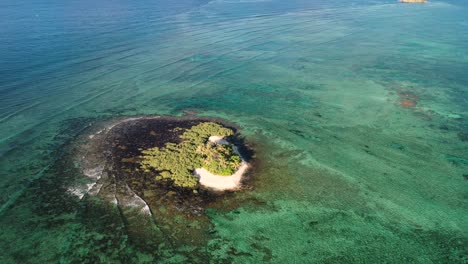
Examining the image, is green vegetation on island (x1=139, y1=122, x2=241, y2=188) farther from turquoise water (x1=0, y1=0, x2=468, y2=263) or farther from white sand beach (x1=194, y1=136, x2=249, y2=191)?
turquoise water (x1=0, y1=0, x2=468, y2=263)

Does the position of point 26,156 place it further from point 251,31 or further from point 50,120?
point 251,31

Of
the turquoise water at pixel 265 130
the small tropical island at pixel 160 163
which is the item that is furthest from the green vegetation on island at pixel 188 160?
the turquoise water at pixel 265 130

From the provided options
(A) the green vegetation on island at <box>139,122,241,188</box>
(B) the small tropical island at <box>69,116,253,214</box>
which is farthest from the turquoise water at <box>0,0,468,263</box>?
(A) the green vegetation on island at <box>139,122,241,188</box>

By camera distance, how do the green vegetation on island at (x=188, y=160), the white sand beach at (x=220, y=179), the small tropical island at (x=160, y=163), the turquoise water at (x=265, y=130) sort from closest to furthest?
the turquoise water at (x=265, y=130), the small tropical island at (x=160, y=163), the white sand beach at (x=220, y=179), the green vegetation on island at (x=188, y=160)

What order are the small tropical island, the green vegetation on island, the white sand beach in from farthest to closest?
the green vegetation on island
the white sand beach
the small tropical island

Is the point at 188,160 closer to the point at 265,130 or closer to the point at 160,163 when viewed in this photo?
the point at 160,163

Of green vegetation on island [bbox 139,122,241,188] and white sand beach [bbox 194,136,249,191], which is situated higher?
green vegetation on island [bbox 139,122,241,188]

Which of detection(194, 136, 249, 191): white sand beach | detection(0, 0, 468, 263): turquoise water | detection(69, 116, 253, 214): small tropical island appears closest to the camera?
detection(0, 0, 468, 263): turquoise water

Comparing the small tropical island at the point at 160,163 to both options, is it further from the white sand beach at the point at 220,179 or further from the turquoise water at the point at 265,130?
the turquoise water at the point at 265,130
